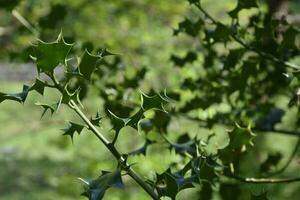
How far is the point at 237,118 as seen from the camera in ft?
6.09

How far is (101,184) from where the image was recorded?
975 millimetres

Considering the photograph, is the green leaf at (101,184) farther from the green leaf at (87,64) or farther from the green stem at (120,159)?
the green leaf at (87,64)

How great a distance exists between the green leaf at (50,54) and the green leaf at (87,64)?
46mm

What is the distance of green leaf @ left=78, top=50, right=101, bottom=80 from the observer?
3.11ft

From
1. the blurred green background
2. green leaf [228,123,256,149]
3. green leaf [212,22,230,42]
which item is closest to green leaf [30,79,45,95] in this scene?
green leaf [228,123,256,149]

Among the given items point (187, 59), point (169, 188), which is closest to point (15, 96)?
point (169, 188)

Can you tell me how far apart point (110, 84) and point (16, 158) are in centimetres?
433

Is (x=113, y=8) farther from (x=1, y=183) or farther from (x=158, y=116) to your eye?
(x=158, y=116)

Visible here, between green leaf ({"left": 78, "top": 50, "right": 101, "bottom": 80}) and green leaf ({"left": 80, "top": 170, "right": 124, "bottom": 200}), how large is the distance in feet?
0.51

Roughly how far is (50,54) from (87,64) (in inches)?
2.5

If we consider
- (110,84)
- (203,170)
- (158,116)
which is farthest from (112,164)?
(203,170)

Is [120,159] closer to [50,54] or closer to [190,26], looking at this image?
[50,54]

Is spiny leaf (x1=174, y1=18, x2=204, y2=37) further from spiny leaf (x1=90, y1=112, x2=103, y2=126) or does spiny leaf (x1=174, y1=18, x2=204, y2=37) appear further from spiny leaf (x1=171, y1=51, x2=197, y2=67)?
spiny leaf (x1=90, y1=112, x2=103, y2=126)

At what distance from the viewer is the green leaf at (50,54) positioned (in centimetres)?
91
